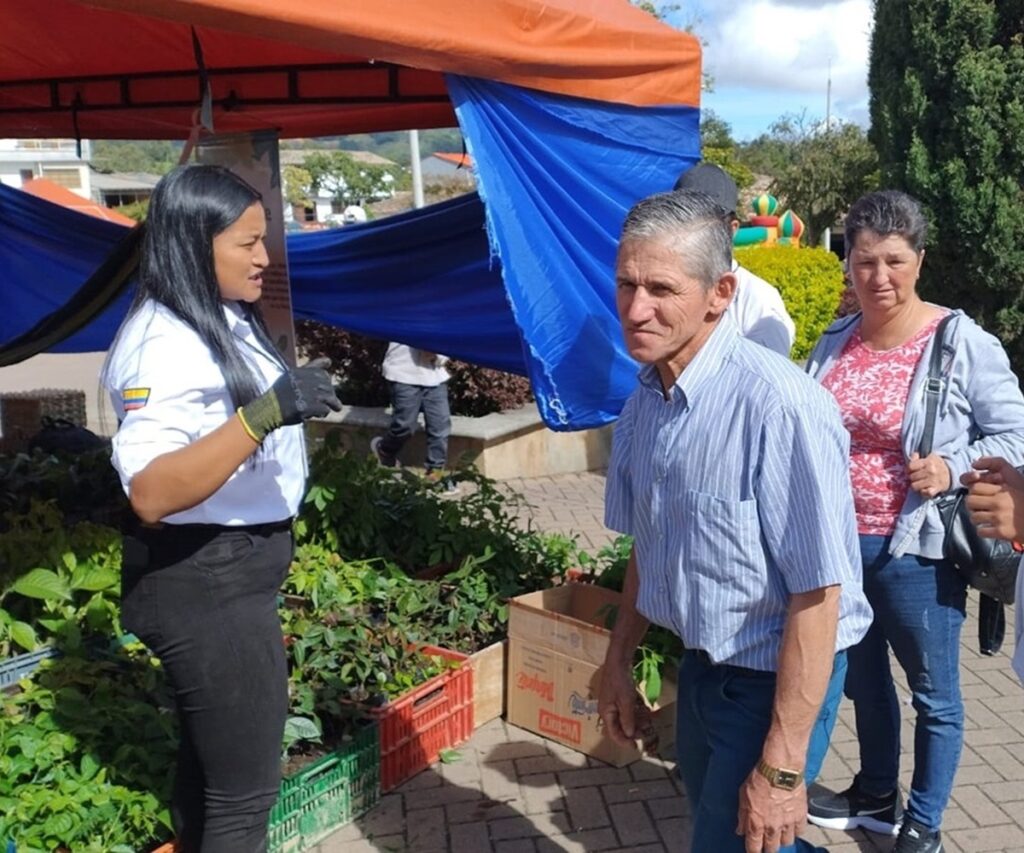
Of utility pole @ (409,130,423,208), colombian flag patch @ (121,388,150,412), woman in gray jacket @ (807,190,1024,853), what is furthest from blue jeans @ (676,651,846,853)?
utility pole @ (409,130,423,208)

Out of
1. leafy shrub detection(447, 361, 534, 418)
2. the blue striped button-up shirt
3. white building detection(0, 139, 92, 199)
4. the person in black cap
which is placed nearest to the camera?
the blue striped button-up shirt

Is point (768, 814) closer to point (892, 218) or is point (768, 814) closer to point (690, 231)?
point (690, 231)

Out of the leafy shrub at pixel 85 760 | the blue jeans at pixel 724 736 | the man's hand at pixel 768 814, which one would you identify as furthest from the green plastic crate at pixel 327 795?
the man's hand at pixel 768 814

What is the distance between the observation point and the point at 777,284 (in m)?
12.9

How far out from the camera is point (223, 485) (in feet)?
6.30

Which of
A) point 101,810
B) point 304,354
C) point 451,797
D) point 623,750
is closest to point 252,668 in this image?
point 101,810

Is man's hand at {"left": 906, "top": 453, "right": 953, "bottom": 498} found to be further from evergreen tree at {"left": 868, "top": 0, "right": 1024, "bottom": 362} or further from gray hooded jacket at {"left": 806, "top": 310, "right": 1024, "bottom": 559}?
evergreen tree at {"left": 868, "top": 0, "right": 1024, "bottom": 362}

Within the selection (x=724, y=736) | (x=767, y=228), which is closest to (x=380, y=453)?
(x=724, y=736)

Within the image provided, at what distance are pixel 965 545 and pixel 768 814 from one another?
114 cm

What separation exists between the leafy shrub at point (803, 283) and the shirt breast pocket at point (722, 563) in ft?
36.7

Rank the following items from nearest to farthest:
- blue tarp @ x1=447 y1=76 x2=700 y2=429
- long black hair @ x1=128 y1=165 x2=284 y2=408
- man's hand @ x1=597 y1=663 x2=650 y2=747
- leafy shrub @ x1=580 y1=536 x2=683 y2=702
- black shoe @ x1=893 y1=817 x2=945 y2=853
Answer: long black hair @ x1=128 y1=165 x2=284 y2=408 < man's hand @ x1=597 y1=663 x2=650 y2=747 < black shoe @ x1=893 y1=817 x2=945 y2=853 < blue tarp @ x1=447 y1=76 x2=700 y2=429 < leafy shrub @ x1=580 y1=536 x2=683 y2=702

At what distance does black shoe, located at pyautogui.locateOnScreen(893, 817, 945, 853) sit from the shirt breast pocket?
1420mm

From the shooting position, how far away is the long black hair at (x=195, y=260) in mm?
2029

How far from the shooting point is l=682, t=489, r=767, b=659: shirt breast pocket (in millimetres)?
1839
